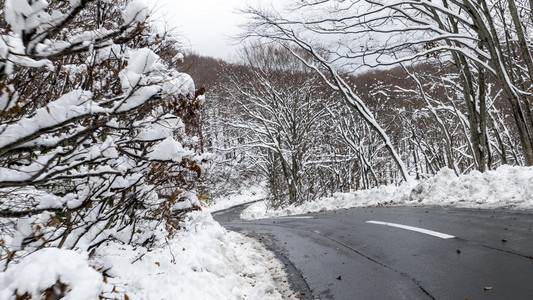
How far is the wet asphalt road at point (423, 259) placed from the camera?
12.2 ft

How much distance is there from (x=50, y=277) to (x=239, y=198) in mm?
38936

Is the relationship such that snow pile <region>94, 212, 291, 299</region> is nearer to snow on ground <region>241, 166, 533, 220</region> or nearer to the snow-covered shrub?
the snow-covered shrub

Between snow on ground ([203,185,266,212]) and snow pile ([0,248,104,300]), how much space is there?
1314 inches

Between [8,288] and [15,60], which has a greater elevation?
[15,60]

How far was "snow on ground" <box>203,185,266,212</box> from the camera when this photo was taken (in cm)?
3625

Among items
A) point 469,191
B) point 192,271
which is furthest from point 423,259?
point 469,191

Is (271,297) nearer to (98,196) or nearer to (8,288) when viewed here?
(98,196)

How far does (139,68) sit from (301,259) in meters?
5.05

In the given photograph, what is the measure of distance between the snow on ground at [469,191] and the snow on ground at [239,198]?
2354cm

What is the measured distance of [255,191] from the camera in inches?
1686

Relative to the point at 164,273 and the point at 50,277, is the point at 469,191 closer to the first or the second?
the point at 164,273

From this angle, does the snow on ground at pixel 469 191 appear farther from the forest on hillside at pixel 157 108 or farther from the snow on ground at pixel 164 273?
the snow on ground at pixel 164 273

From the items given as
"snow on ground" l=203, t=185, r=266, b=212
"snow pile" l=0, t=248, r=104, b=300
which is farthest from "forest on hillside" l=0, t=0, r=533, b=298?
"snow on ground" l=203, t=185, r=266, b=212

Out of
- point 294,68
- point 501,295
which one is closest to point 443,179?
point 501,295
